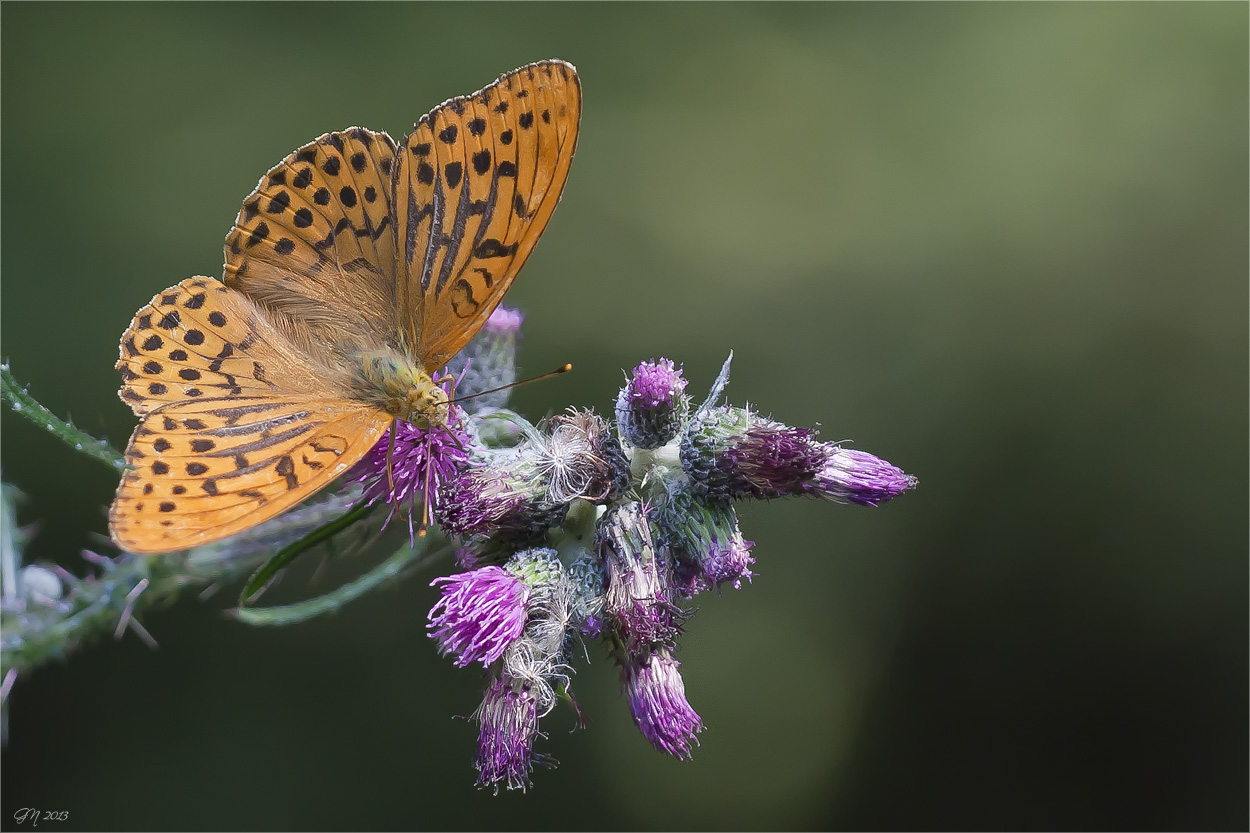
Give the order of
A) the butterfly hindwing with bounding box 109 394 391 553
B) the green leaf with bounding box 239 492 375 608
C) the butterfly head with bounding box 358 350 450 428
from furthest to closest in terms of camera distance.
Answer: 1. the butterfly head with bounding box 358 350 450 428
2. the green leaf with bounding box 239 492 375 608
3. the butterfly hindwing with bounding box 109 394 391 553

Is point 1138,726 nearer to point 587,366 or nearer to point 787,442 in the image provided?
point 587,366

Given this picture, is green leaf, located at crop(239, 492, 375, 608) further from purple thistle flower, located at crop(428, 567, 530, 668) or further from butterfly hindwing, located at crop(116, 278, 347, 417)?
butterfly hindwing, located at crop(116, 278, 347, 417)

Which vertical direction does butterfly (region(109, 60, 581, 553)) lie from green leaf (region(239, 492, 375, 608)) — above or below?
above

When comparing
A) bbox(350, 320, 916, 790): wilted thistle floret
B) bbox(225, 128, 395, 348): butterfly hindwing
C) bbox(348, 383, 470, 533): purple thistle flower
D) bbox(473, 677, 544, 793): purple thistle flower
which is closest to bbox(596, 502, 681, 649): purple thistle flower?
bbox(350, 320, 916, 790): wilted thistle floret

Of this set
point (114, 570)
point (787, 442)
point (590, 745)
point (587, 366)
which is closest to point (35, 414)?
point (114, 570)

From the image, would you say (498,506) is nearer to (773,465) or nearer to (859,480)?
(773,465)

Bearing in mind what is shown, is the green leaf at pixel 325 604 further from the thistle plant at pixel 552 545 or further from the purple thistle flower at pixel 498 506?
the purple thistle flower at pixel 498 506

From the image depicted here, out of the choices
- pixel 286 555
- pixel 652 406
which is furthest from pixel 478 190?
pixel 286 555
